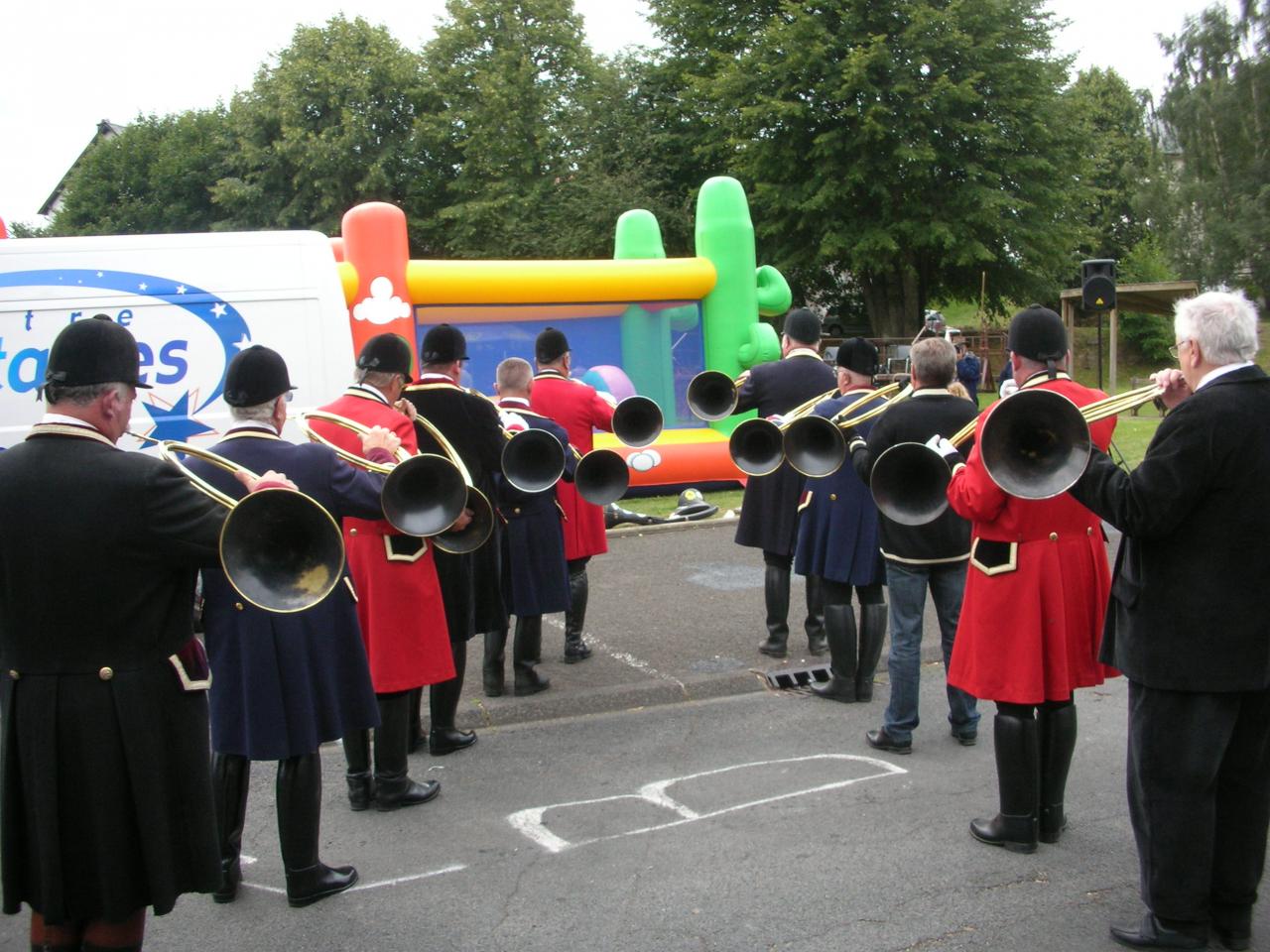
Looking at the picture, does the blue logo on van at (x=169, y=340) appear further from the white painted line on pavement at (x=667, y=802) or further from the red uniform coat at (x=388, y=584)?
the white painted line on pavement at (x=667, y=802)

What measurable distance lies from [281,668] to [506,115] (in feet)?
108

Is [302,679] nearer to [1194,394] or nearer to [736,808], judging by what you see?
[736,808]

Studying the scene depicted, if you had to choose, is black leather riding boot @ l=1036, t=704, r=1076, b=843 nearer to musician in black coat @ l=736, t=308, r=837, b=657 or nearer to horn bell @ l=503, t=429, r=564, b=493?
horn bell @ l=503, t=429, r=564, b=493

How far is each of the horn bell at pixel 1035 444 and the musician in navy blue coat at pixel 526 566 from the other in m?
3.08

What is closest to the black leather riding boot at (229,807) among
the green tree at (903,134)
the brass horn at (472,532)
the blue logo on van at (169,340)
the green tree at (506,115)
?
the brass horn at (472,532)

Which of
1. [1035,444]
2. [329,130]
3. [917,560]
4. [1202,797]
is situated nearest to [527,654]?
[917,560]

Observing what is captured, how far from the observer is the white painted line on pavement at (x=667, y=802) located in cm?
472

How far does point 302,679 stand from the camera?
13.4ft

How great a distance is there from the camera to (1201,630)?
137 inches

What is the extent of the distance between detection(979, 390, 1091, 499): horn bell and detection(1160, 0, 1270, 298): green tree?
1362 inches

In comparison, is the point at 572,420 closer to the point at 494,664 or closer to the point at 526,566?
the point at 526,566

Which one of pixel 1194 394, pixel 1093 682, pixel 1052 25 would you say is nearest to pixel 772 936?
pixel 1093 682

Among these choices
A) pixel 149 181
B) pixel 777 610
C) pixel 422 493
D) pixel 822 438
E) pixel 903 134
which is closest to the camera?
pixel 422 493

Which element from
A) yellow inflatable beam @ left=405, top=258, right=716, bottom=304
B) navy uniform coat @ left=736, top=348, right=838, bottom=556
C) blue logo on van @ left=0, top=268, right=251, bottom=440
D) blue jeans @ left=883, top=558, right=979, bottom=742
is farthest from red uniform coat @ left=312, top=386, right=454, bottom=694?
yellow inflatable beam @ left=405, top=258, right=716, bottom=304
